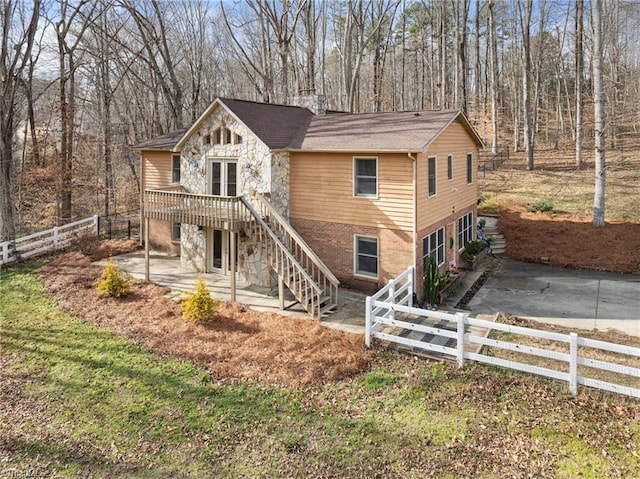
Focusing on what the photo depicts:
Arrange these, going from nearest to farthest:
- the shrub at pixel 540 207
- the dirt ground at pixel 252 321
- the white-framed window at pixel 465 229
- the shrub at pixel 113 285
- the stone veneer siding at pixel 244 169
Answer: the dirt ground at pixel 252 321, the shrub at pixel 113 285, the stone veneer siding at pixel 244 169, the white-framed window at pixel 465 229, the shrub at pixel 540 207

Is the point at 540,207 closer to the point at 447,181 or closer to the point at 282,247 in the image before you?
the point at 447,181

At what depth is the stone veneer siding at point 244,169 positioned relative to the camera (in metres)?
14.8

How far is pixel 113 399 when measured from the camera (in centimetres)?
868

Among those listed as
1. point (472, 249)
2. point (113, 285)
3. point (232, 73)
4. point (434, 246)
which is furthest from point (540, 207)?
point (232, 73)

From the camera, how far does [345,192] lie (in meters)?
14.3

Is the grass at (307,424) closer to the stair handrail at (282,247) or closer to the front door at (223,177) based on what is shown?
the stair handrail at (282,247)

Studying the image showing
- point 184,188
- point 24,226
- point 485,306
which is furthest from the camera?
point 24,226

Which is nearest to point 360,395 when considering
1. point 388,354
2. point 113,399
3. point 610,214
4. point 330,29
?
point 388,354

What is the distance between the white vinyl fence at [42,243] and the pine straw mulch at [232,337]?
4778mm

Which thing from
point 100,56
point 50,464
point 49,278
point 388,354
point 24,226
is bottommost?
point 50,464

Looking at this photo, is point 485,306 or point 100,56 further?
point 100,56

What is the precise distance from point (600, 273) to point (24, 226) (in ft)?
97.4

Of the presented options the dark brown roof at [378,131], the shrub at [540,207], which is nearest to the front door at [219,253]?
the dark brown roof at [378,131]

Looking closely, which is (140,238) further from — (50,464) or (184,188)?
(50,464)
